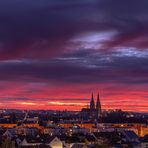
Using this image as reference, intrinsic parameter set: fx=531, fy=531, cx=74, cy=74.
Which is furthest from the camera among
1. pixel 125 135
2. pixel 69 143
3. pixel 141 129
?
pixel 141 129

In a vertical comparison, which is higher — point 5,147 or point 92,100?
point 92,100

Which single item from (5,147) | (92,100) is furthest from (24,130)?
(92,100)

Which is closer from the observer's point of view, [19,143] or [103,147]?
[103,147]

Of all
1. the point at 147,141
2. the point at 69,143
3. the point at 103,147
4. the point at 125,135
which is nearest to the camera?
the point at 103,147

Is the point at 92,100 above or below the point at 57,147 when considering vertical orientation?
above

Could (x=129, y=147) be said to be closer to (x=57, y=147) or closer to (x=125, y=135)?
(x=57, y=147)

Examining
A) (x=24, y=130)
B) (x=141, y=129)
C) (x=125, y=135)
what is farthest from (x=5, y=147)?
(x=141, y=129)

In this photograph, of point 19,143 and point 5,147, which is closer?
point 5,147

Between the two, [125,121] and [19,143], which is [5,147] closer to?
[19,143]

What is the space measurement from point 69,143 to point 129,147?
8.70 meters

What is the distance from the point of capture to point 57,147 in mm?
61500

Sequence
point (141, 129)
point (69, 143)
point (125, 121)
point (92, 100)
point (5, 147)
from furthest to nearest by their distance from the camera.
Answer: point (92, 100) → point (125, 121) → point (141, 129) → point (69, 143) → point (5, 147)

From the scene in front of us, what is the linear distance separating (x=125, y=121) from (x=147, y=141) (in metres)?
73.9

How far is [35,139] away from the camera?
6781 cm
